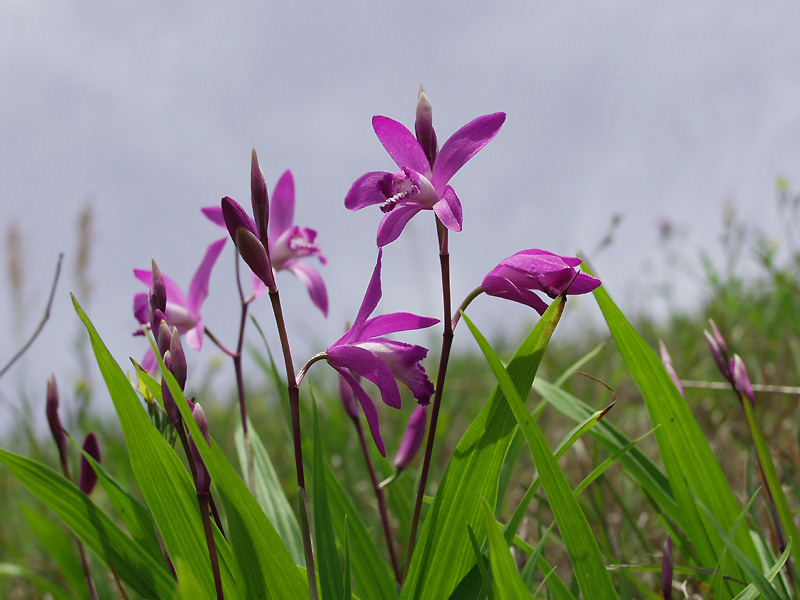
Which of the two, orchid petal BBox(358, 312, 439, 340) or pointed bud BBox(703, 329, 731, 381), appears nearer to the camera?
orchid petal BBox(358, 312, 439, 340)

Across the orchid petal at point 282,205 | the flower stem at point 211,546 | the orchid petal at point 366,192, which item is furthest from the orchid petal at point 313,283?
the flower stem at point 211,546

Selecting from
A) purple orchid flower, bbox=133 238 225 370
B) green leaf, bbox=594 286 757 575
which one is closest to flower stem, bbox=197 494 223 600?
purple orchid flower, bbox=133 238 225 370

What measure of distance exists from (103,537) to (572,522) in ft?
2.91

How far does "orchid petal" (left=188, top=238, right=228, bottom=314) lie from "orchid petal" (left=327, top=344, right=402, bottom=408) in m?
0.61

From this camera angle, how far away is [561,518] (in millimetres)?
1006

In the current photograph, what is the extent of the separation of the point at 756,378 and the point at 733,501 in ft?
6.51

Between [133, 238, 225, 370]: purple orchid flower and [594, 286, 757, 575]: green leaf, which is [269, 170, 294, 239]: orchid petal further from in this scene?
[594, 286, 757, 575]: green leaf

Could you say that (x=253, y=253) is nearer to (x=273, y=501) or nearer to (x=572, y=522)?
(x=572, y=522)

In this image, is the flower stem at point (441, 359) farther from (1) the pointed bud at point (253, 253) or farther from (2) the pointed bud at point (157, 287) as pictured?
(2) the pointed bud at point (157, 287)

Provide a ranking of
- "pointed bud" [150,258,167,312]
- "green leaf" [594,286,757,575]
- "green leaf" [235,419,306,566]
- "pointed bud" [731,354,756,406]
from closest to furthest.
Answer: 1. "pointed bud" [150,258,167,312]
2. "green leaf" [594,286,757,575]
3. "pointed bud" [731,354,756,406]
4. "green leaf" [235,419,306,566]

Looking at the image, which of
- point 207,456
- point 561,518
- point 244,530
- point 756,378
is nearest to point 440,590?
point 561,518

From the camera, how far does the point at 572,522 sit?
39.4 inches

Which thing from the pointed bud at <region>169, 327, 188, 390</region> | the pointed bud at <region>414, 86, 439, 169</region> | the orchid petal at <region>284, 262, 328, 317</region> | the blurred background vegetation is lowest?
the blurred background vegetation

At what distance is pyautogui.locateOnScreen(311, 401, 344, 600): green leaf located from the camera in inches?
41.5
